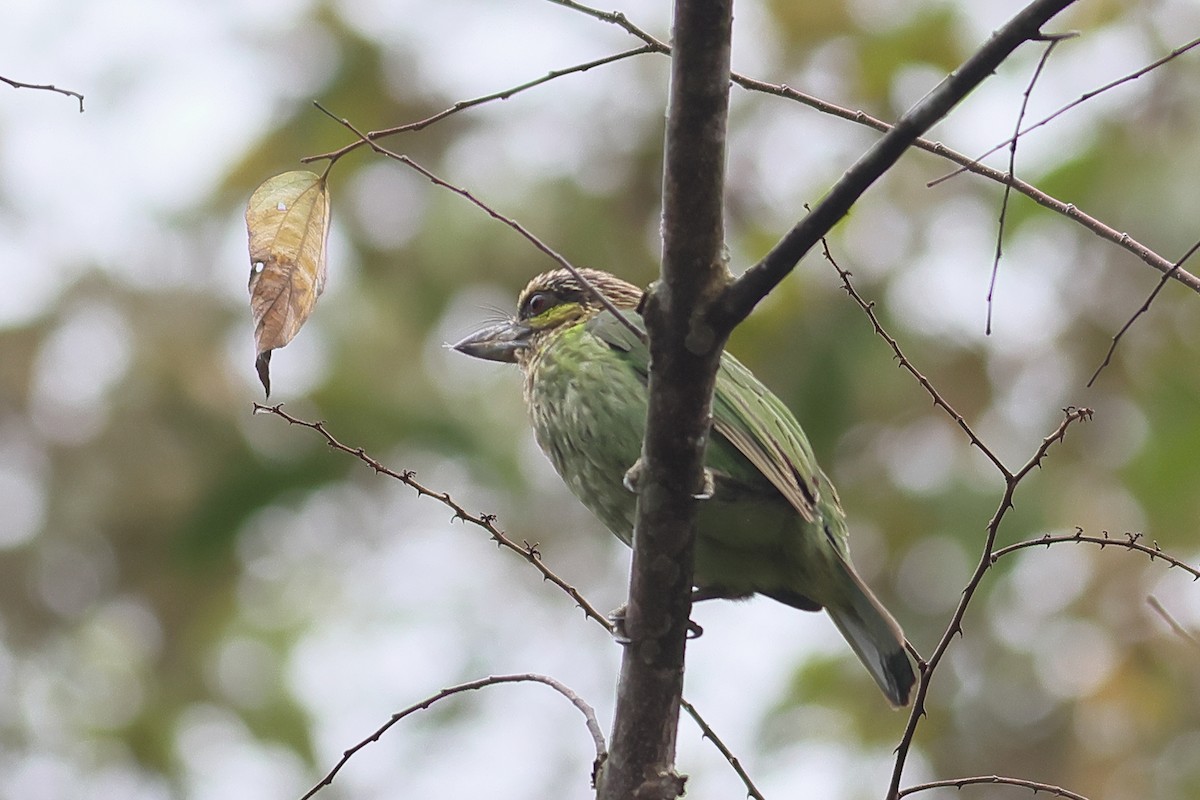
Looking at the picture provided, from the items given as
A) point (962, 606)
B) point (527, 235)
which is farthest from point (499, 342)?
point (962, 606)

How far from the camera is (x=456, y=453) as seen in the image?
751 cm

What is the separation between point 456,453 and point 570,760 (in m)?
1.92

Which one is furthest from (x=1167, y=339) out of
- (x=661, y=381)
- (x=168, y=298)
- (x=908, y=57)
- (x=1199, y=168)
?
(x=661, y=381)

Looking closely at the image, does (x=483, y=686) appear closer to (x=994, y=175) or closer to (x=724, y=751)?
(x=724, y=751)

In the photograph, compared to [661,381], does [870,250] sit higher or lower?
higher

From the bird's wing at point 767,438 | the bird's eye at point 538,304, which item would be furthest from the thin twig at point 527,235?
the bird's eye at point 538,304

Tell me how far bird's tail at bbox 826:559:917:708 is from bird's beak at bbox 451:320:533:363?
3.99 ft

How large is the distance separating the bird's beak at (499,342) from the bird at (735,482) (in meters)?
0.37

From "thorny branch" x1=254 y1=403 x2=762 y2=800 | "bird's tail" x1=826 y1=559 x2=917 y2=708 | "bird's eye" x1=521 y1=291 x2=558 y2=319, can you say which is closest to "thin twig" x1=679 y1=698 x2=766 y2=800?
"thorny branch" x1=254 y1=403 x2=762 y2=800

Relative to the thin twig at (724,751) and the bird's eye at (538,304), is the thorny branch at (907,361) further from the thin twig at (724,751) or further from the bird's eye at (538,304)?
the bird's eye at (538,304)

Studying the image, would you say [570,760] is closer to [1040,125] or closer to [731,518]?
[731,518]

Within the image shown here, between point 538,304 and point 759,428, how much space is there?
1099 millimetres

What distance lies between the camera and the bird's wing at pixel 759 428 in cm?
341

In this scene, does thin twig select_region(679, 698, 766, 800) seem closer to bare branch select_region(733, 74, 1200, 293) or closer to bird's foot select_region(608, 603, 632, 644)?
bird's foot select_region(608, 603, 632, 644)
